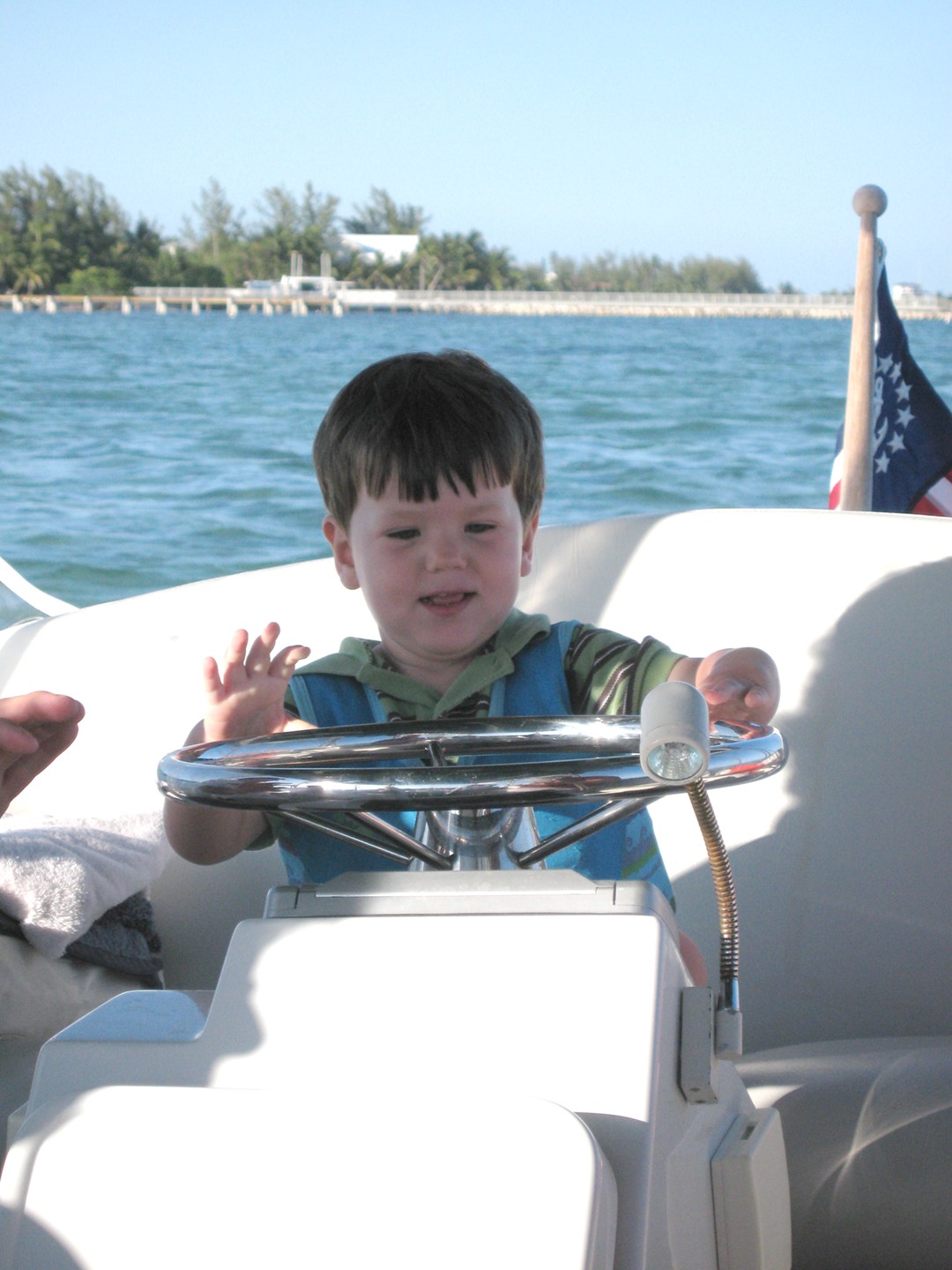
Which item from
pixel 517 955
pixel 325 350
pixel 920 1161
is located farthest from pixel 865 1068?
pixel 325 350

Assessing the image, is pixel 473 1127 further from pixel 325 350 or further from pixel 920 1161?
pixel 325 350

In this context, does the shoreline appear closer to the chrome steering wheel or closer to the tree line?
the tree line

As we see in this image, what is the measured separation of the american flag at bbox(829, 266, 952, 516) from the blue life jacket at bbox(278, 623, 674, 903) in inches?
62.5

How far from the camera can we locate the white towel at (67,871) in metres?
1.47

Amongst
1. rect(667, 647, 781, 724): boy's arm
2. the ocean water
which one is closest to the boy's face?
rect(667, 647, 781, 724): boy's arm

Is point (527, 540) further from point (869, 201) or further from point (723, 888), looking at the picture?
point (869, 201)

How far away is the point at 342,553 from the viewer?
139cm

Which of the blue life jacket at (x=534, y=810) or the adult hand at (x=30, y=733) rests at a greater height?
the adult hand at (x=30, y=733)

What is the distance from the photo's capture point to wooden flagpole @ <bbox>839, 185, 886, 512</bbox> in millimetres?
2650

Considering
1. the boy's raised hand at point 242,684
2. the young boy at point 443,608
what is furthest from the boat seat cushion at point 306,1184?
the young boy at point 443,608

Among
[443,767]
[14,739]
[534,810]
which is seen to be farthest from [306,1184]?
[534,810]

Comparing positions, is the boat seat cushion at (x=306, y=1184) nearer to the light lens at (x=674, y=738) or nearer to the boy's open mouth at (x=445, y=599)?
the light lens at (x=674, y=738)

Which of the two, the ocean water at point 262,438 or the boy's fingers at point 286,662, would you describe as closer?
the boy's fingers at point 286,662

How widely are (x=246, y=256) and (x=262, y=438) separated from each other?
4718 cm
